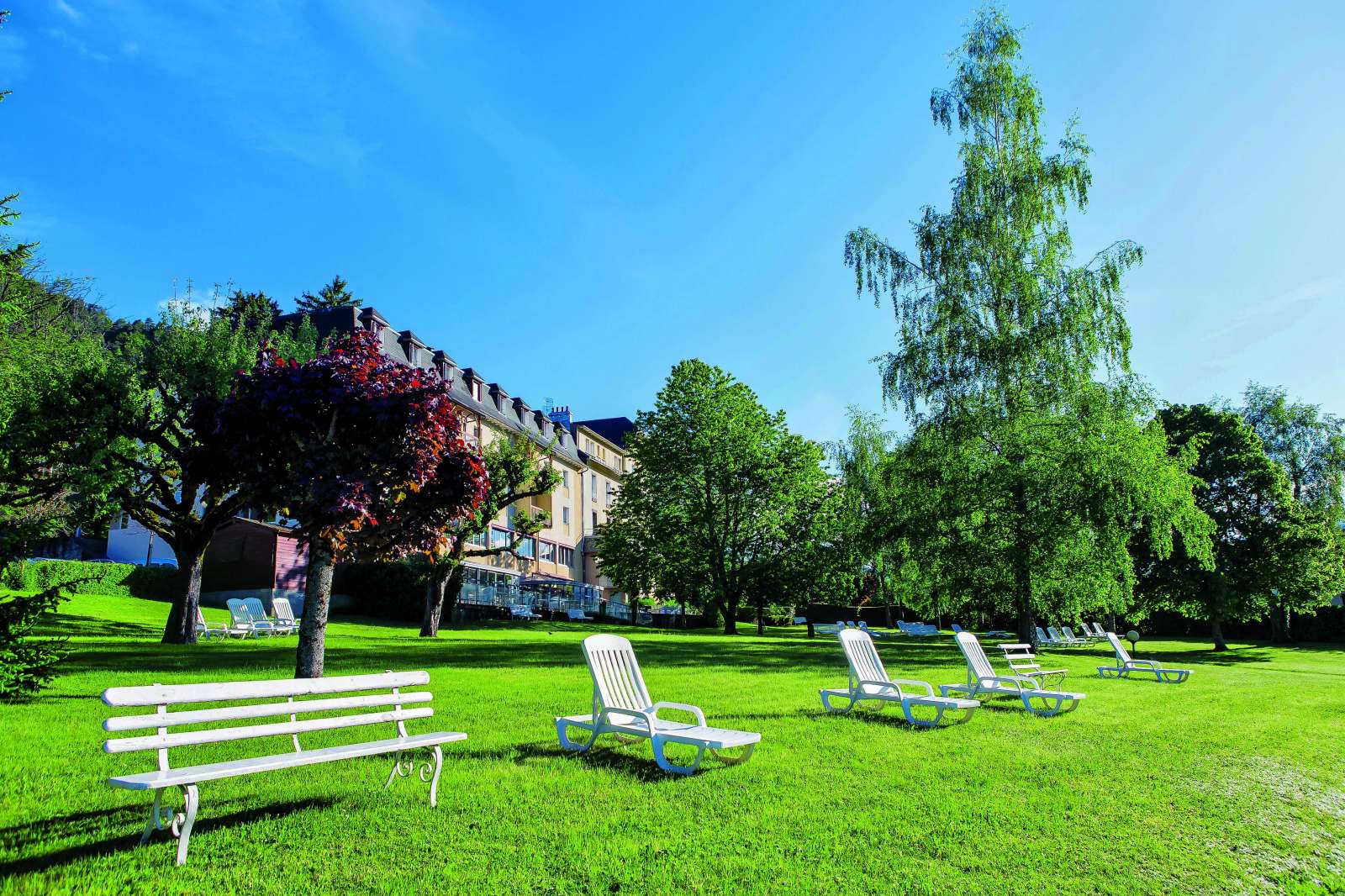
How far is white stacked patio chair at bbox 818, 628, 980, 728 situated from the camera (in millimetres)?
10039

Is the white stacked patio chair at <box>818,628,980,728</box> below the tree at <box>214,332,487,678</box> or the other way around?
below

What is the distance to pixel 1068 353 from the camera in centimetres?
2327

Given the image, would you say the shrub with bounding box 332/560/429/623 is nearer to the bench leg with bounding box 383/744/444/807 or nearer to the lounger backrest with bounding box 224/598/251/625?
the lounger backrest with bounding box 224/598/251/625

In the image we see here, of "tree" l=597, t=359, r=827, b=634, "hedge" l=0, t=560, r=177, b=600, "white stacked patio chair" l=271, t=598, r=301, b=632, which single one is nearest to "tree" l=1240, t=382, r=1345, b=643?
"tree" l=597, t=359, r=827, b=634

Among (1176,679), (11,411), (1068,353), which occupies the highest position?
(1068,353)

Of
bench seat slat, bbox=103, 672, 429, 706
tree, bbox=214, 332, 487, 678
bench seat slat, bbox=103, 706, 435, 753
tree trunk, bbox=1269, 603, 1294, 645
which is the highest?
tree, bbox=214, 332, 487, 678

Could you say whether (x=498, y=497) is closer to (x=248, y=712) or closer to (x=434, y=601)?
(x=434, y=601)

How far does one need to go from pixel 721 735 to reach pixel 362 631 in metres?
24.6

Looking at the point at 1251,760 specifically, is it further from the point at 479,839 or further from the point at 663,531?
the point at 663,531

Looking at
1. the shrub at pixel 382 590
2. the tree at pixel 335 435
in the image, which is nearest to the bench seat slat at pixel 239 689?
the tree at pixel 335 435

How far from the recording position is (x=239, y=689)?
539 centimetres

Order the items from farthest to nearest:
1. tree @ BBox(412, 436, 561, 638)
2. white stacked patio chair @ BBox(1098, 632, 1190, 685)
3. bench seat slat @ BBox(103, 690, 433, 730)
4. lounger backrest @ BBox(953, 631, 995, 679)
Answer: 1. tree @ BBox(412, 436, 561, 638)
2. white stacked patio chair @ BBox(1098, 632, 1190, 685)
3. lounger backrest @ BBox(953, 631, 995, 679)
4. bench seat slat @ BBox(103, 690, 433, 730)

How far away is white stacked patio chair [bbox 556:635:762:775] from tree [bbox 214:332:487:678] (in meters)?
4.12

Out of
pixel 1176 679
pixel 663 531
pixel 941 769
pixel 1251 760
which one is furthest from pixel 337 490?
pixel 663 531
